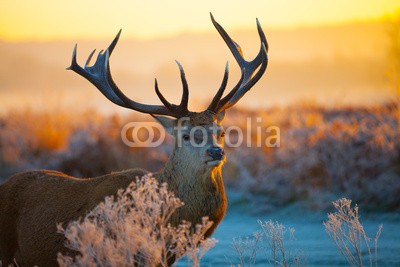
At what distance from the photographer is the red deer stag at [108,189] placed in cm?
812

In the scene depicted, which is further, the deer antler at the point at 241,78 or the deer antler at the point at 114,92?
the deer antler at the point at 241,78

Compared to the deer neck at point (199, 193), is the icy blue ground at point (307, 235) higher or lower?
lower

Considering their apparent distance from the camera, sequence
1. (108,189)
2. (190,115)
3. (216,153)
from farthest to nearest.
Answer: (190,115)
(108,189)
(216,153)

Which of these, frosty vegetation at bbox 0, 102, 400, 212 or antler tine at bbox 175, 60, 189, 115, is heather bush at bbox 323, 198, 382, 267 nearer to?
antler tine at bbox 175, 60, 189, 115

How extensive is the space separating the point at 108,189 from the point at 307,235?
15.6ft

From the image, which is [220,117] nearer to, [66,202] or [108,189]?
[108,189]

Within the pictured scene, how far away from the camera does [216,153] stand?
806cm

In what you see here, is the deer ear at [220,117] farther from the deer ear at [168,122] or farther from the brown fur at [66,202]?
the brown fur at [66,202]

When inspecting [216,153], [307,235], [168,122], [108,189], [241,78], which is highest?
[241,78]

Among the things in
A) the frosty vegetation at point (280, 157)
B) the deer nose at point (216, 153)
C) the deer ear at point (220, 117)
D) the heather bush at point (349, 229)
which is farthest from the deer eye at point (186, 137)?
the frosty vegetation at point (280, 157)

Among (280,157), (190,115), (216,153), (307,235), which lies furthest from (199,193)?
(280,157)

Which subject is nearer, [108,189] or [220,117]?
[108,189]

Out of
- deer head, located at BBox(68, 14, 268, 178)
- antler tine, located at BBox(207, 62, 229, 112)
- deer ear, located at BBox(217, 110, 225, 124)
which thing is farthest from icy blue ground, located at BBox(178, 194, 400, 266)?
antler tine, located at BBox(207, 62, 229, 112)

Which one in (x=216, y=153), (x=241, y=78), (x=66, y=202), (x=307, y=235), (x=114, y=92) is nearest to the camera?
(x=216, y=153)
